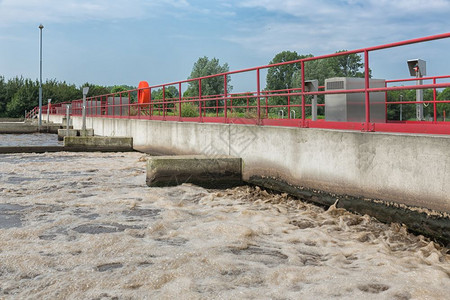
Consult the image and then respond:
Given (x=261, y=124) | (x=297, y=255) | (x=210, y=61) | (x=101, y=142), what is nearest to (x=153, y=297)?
(x=297, y=255)

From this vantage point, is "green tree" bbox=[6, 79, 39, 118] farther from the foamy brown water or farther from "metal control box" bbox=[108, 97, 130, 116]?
the foamy brown water

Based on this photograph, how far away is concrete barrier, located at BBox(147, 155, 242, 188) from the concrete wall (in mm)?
462

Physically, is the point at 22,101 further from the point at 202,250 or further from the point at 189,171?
the point at 202,250

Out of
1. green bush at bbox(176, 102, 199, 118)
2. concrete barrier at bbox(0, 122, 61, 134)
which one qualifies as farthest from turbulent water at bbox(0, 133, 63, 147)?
green bush at bbox(176, 102, 199, 118)

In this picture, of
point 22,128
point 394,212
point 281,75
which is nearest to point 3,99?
point 22,128

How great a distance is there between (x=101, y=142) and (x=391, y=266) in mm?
14082

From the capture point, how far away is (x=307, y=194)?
746cm

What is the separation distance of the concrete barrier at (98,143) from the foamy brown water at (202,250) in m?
8.48

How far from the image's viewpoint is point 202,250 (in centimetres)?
509

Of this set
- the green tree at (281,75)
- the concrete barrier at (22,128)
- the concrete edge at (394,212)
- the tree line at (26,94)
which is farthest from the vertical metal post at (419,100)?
the green tree at (281,75)

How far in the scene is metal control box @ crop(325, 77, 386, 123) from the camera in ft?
29.7

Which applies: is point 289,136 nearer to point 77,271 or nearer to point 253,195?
point 253,195

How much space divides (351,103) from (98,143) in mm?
10588

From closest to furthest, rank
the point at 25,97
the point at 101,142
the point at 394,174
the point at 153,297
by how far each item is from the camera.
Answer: the point at 153,297 < the point at 394,174 < the point at 101,142 < the point at 25,97
